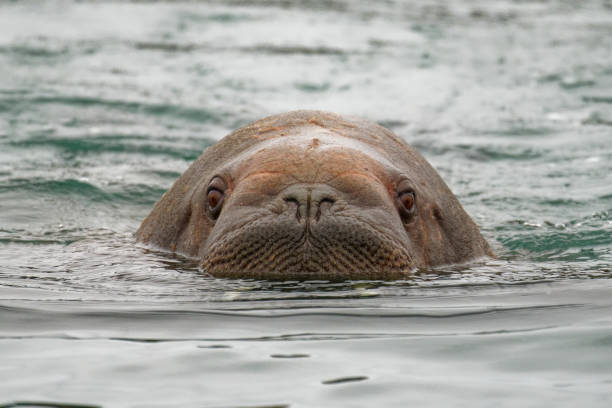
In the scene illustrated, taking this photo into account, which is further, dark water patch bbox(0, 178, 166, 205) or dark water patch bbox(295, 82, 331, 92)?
dark water patch bbox(295, 82, 331, 92)

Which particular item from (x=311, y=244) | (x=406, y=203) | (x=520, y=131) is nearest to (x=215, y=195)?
(x=311, y=244)

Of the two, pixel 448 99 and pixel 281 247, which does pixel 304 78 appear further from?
pixel 281 247

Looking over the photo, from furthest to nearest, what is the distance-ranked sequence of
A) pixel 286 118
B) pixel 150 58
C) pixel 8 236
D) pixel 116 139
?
1. pixel 150 58
2. pixel 116 139
3. pixel 8 236
4. pixel 286 118

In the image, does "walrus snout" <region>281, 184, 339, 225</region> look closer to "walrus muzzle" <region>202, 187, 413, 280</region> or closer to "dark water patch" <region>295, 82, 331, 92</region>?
"walrus muzzle" <region>202, 187, 413, 280</region>

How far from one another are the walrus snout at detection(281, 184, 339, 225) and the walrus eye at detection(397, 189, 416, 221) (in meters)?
0.63

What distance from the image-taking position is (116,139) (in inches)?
492

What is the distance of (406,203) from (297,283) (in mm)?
997

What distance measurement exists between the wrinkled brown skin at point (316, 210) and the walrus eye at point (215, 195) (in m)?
0.04

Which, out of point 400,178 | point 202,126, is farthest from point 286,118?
point 202,126

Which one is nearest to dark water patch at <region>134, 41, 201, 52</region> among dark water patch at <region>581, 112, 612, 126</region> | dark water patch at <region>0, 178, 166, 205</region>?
dark water patch at <region>581, 112, 612, 126</region>

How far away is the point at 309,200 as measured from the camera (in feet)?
17.4

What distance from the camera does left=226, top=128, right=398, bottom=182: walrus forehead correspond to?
552 centimetres

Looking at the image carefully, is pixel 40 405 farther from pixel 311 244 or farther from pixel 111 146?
pixel 111 146

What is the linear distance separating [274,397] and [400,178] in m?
2.46
